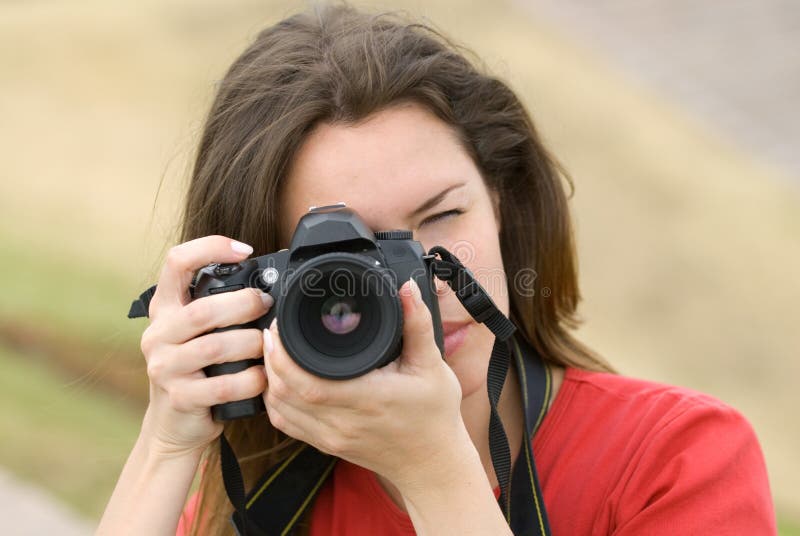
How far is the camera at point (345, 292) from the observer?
110 centimetres

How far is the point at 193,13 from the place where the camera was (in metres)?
6.25

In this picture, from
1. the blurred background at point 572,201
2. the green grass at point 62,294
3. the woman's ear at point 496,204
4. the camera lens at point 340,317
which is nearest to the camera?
the camera lens at point 340,317

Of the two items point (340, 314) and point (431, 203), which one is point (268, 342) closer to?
point (340, 314)

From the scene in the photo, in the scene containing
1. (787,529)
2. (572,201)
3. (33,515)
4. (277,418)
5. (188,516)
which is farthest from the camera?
(572,201)

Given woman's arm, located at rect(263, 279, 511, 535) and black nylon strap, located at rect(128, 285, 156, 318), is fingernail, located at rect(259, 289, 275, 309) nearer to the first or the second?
woman's arm, located at rect(263, 279, 511, 535)

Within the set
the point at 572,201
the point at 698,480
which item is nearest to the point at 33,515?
the point at 698,480

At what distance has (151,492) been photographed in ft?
4.35

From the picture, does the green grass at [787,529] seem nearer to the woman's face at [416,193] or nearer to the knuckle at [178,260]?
the woman's face at [416,193]

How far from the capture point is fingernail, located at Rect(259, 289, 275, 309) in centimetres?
128

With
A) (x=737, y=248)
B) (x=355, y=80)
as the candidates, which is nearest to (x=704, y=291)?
(x=737, y=248)

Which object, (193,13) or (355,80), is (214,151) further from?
(193,13)

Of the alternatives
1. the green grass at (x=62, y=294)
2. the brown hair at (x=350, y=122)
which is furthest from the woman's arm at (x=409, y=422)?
the green grass at (x=62, y=294)

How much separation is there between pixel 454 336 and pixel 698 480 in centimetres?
40

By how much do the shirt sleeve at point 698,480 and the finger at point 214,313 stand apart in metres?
0.58
